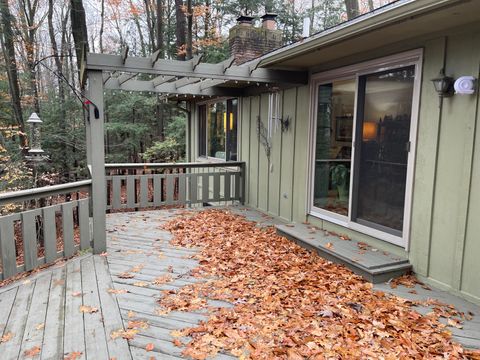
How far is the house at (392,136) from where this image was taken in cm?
304

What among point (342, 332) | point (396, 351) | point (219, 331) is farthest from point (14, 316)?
point (396, 351)

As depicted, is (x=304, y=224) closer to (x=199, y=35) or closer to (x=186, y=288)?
Answer: (x=186, y=288)

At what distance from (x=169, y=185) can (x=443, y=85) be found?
15.7 feet

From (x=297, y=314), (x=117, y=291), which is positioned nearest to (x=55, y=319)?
(x=117, y=291)

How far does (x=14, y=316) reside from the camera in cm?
278

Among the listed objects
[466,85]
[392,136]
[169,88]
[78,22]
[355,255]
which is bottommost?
[355,255]

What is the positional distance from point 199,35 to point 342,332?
14.2 m

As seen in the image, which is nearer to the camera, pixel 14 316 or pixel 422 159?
pixel 14 316

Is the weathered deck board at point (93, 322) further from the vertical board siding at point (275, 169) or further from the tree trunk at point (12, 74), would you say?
the tree trunk at point (12, 74)

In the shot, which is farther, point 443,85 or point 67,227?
point 67,227

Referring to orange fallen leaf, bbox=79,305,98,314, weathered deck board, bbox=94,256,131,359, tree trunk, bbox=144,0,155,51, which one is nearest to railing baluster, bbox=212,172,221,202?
weathered deck board, bbox=94,256,131,359

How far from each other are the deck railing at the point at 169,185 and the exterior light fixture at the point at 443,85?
14.3ft

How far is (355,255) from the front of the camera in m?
3.79

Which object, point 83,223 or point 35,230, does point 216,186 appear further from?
point 35,230
